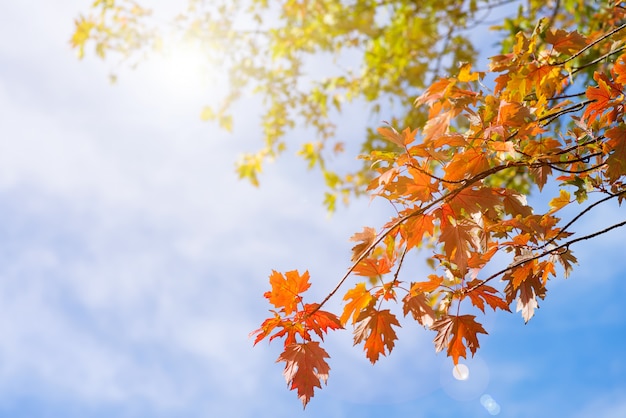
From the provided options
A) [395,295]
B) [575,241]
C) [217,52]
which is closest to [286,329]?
[395,295]

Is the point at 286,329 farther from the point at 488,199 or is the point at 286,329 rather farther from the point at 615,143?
the point at 615,143

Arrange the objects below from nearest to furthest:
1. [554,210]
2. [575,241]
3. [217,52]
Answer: [575,241]
[554,210]
[217,52]

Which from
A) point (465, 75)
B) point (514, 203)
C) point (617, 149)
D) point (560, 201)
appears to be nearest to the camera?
point (617, 149)

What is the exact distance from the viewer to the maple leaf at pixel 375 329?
1.54 meters

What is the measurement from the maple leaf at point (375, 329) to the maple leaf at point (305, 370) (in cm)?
14

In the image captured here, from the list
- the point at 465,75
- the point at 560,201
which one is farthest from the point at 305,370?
the point at 465,75

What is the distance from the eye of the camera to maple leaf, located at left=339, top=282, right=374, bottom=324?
1.54m

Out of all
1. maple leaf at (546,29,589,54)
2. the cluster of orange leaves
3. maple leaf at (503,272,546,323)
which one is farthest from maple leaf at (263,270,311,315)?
maple leaf at (546,29,589,54)

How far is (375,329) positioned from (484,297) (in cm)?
37

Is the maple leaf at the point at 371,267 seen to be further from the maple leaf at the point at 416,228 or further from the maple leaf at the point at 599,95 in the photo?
the maple leaf at the point at 599,95

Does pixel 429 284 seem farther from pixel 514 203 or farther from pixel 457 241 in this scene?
Result: pixel 514 203

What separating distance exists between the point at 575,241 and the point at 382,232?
0.61 meters

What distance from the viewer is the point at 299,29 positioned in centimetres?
547

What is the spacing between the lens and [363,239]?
155cm
